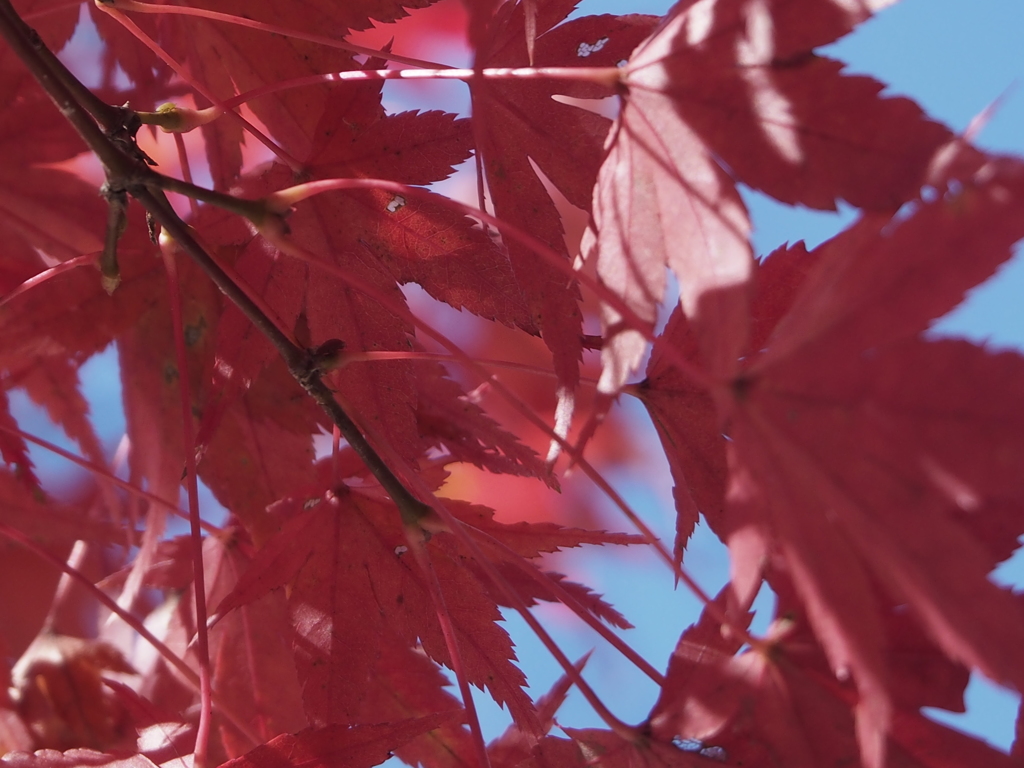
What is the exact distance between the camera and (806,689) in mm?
441

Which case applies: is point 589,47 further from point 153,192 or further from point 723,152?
point 153,192

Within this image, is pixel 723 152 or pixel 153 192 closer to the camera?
pixel 723 152

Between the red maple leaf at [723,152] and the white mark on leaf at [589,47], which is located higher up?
the white mark on leaf at [589,47]

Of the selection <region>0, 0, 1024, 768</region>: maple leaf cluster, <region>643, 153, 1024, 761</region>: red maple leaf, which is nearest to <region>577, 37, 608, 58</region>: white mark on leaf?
<region>0, 0, 1024, 768</region>: maple leaf cluster

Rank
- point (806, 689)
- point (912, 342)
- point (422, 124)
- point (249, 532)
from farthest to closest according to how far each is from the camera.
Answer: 1. point (249, 532)
2. point (422, 124)
3. point (806, 689)
4. point (912, 342)

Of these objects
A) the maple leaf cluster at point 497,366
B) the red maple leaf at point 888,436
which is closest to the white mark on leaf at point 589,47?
the maple leaf cluster at point 497,366

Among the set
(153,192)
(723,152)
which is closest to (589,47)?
(723,152)

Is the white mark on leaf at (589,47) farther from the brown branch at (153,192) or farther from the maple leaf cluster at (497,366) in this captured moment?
the brown branch at (153,192)

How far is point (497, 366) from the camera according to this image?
2.19 ft

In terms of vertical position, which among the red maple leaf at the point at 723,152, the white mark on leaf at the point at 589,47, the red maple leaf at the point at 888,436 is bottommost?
the red maple leaf at the point at 888,436

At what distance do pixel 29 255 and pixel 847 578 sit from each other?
765mm

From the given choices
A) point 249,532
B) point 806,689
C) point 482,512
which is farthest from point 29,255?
point 806,689

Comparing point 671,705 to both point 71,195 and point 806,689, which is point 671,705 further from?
point 71,195

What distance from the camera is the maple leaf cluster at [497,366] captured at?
0.33 metres
